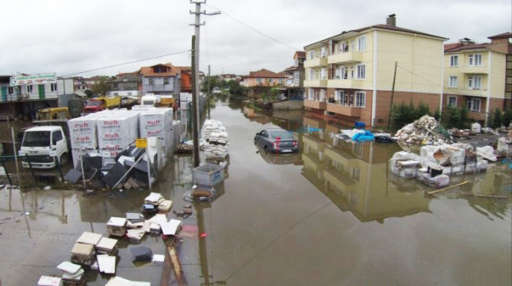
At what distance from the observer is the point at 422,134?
23.6 m

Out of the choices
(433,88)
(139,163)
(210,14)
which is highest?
(210,14)

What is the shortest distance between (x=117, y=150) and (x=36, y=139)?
160 inches

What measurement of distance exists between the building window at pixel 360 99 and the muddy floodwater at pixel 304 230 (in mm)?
17149

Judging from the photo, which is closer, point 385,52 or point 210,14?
point 210,14

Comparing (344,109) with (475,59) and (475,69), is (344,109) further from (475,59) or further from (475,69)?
(475,59)

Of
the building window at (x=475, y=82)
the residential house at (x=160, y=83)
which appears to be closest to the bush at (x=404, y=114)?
the building window at (x=475, y=82)

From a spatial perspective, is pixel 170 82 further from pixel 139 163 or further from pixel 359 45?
pixel 139 163

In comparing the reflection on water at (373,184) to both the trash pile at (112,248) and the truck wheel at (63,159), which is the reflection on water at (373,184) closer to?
the trash pile at (112,248)

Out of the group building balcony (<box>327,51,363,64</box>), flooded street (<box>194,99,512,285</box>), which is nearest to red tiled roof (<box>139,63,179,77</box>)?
building balcony (<box>327,51,363,64</box>)

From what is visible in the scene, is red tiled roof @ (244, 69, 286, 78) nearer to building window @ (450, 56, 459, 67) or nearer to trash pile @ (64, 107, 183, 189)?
building window @ (450, 56, 459, 67)

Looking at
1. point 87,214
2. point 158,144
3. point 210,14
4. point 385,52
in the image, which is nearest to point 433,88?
point 385,52

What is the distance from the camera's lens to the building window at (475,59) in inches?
→ 1282

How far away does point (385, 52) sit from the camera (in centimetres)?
3066

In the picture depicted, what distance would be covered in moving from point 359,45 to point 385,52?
2.94 meters
